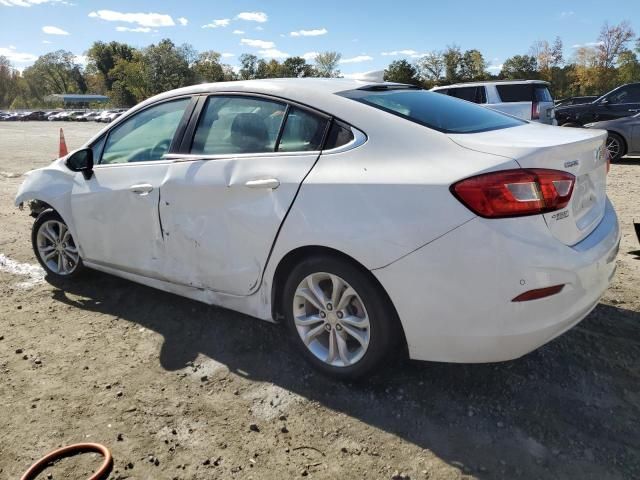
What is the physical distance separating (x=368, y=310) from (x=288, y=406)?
2.25 feet

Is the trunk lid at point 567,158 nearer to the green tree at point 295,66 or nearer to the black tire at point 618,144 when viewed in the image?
the black tire at point 618,144

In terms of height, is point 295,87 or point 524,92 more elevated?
point 295,87

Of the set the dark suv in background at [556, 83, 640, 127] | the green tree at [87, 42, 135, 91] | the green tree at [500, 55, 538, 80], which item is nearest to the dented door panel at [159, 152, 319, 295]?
the dark suv in background at [556, 83, 640, 127]

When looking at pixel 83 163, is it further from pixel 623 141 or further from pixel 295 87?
pixel 623 141

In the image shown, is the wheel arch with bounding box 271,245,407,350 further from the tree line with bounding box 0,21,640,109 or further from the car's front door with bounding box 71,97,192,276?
the tree line with bounding box 0,21,640,109

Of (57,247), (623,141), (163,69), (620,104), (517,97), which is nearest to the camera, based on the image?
(57,247)

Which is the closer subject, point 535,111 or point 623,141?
point 623,141

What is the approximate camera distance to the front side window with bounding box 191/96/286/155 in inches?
121

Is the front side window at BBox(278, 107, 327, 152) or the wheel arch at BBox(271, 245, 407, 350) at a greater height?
the front side window at BBox(278, 107, 327, 152)

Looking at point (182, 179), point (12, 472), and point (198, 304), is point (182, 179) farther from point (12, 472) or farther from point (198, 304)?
point (12, 472)

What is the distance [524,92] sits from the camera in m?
13.5

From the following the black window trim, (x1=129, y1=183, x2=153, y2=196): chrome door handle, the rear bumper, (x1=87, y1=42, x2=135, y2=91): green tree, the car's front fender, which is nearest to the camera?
the rear bumper

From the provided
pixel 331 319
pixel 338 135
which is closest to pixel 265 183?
pixel 338 135

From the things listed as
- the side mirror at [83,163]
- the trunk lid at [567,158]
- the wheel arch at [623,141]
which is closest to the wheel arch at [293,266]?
the trunk lid at [567,158]
